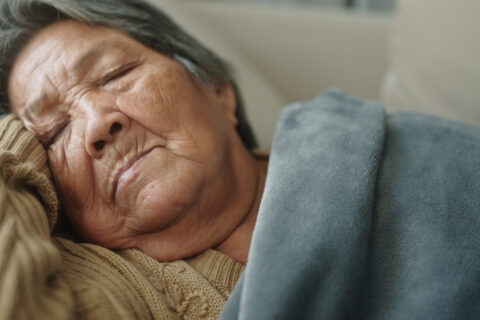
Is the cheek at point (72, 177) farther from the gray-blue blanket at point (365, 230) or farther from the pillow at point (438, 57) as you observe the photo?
the pillow at point (438, 57)

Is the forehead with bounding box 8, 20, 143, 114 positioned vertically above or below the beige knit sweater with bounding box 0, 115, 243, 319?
above

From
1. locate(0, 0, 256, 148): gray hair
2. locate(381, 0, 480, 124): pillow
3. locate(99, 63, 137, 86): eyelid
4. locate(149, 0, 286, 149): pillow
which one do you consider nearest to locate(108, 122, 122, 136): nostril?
locate(99, 63, 137, 86): eyelid

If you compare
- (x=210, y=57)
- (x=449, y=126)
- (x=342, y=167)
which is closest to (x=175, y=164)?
(x=342, y=167)

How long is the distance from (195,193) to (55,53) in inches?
14.2

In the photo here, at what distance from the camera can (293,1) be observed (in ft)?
5.61

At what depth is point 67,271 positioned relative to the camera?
0.58 metres

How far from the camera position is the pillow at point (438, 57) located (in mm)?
993

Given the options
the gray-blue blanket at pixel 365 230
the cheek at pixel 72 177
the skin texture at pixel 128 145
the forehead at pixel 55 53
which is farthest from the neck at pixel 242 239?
the forehead at pixel 55 53

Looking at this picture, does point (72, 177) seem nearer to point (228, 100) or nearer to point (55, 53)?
point (55, 53)

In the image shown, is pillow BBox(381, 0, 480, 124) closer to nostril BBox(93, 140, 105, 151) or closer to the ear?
the ear

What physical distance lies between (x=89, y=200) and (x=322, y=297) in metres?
0.41

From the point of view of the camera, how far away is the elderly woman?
1.68ft

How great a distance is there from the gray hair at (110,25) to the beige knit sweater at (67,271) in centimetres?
17

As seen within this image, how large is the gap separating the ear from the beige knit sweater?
313mm
